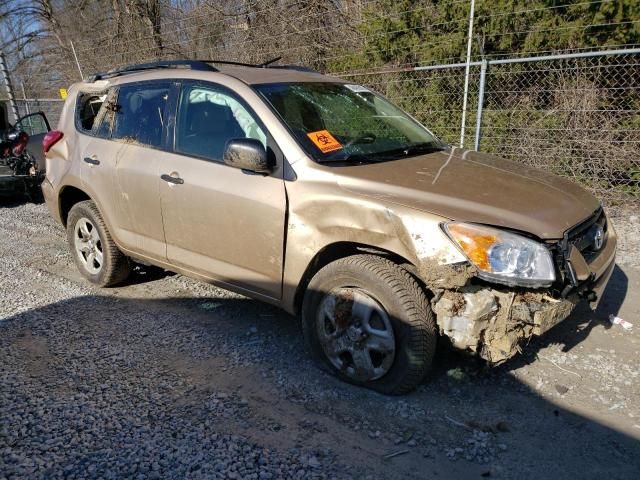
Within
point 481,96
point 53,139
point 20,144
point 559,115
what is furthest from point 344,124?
point 20,144

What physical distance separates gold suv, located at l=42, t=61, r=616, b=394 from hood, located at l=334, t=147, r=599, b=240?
1 cm

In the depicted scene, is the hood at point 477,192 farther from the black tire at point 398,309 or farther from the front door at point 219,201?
the front door at point 219,201

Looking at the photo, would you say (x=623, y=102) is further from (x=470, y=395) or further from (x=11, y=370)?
(x=11, y=370)

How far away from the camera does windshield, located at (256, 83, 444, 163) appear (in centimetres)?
345

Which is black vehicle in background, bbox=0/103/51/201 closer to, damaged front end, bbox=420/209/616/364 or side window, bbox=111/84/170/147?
side window, bbox=111/84/170/147

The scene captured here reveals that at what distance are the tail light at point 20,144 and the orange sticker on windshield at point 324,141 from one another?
6605mm

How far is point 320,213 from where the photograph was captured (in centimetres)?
314

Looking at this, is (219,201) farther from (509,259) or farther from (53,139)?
(53,139)

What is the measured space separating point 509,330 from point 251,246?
5.48ft

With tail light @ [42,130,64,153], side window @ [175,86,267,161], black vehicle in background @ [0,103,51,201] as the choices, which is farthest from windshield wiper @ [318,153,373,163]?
black vehicle in background @ [0,103,51,201]

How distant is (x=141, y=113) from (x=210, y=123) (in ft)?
2.75

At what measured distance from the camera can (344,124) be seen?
379cm

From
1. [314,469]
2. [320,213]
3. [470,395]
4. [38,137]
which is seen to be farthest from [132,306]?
[38,137]

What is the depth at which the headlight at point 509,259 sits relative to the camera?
8.86 ft
